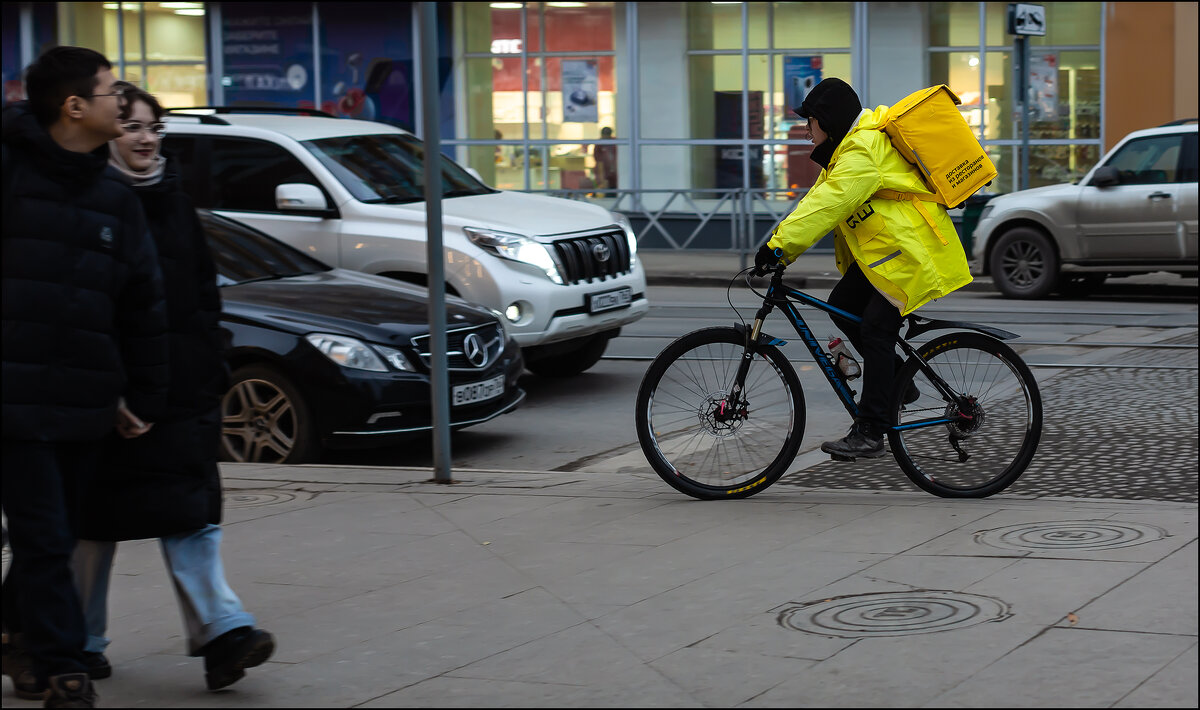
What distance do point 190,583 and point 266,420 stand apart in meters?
3.79

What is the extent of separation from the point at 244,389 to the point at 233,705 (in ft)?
12.9

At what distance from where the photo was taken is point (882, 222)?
249 inches

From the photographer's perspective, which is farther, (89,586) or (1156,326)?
(1156,326)

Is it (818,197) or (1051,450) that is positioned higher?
(818,197)

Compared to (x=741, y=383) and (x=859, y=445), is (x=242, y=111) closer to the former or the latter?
(x=741, y=383)

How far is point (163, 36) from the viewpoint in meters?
26.4

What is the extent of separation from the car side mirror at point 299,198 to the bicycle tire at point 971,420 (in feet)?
16.1

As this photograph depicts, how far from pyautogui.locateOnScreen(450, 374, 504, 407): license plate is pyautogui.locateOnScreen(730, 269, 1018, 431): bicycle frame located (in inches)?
77.8

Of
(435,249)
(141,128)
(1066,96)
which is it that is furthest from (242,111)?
(1066,96)

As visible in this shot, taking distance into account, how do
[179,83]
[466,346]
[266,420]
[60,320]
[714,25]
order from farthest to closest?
[179,83] < [714,25] < [466,346] < [266,420] < [60,320]

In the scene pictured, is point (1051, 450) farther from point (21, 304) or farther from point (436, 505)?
point (21, 304)

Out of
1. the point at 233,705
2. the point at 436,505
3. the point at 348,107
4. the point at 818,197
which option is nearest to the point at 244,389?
the point at 436,505

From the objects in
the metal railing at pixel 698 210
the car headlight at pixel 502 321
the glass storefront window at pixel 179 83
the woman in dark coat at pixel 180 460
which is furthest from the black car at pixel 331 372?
the glass storefront window at pixel 179 83

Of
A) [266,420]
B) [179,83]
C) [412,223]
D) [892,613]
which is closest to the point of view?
[892,613]
